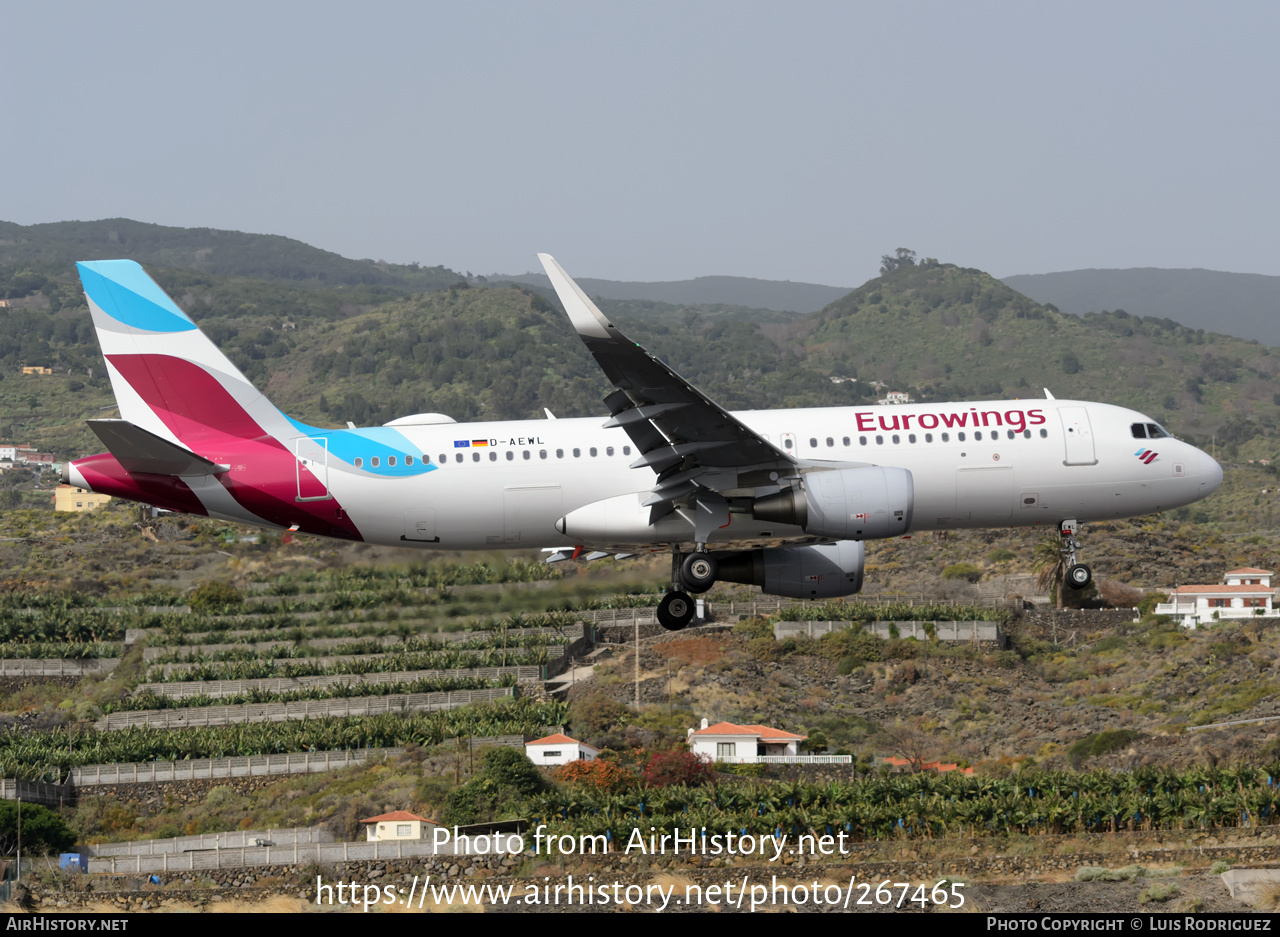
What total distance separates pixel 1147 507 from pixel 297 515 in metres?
25.9

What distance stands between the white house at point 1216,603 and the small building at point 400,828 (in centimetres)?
7688

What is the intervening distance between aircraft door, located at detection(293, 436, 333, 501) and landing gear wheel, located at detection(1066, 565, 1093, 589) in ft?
73.6

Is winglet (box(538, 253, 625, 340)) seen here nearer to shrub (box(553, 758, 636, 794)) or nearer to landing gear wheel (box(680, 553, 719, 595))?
landing gear wheel (box(680, 553, 719, 595))

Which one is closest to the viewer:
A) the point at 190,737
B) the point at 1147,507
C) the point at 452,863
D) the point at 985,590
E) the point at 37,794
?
the point at 1147,507

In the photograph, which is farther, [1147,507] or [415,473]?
[1147,507]

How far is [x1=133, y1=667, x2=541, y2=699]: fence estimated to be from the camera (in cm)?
10681

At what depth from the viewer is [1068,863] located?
69.5 meters

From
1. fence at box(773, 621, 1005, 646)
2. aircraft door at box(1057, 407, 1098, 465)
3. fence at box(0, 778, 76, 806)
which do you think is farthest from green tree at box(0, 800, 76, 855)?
aircraft door at box(1057, 407, 1098, 465)

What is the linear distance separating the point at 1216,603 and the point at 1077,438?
98236mm

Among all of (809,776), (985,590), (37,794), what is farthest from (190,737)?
(985,590)

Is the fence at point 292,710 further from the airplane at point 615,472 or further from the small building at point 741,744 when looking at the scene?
the airplane at point 615,472

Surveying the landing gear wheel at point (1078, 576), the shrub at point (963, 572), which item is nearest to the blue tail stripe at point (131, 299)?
the landing gear wheel at point (1078, 576)

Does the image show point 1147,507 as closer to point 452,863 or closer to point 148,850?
point 452,863

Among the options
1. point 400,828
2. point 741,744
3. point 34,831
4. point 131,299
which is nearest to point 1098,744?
point 741,744
